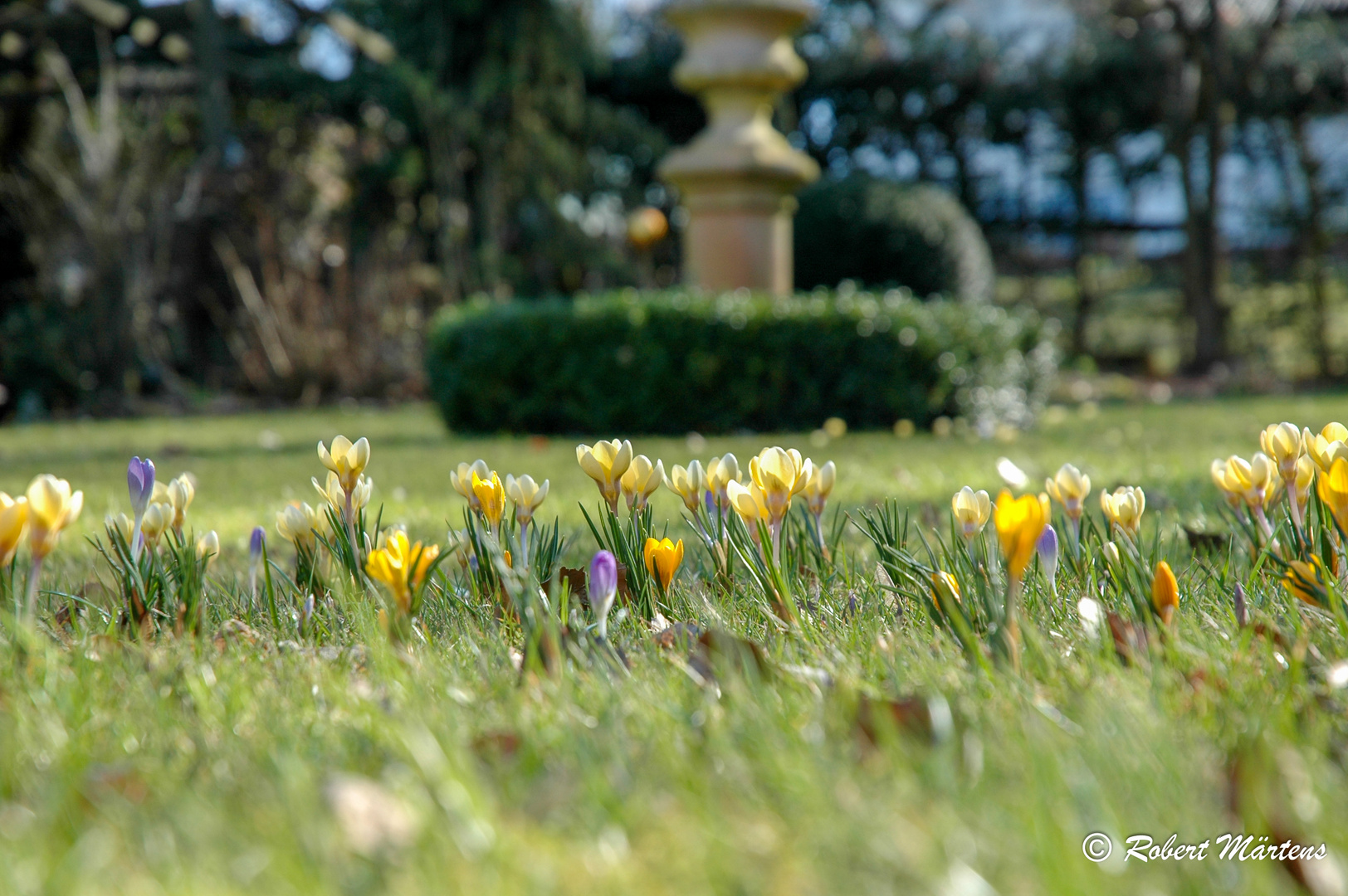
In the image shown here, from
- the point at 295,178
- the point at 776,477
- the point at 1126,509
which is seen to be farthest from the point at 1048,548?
the point at 295,178

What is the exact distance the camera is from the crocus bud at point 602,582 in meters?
1.32

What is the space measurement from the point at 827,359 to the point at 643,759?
18.7ft

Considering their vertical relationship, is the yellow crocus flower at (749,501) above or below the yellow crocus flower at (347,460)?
below

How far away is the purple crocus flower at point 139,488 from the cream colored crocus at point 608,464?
2.12 ft

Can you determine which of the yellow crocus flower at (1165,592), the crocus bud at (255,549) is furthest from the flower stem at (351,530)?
the yellow crocus flower at (1165,592)

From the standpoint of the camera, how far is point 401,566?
1.41 m

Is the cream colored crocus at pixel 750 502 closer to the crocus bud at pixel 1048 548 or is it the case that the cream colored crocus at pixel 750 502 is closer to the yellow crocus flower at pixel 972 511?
the yellow crocus flower at pixel 972 511

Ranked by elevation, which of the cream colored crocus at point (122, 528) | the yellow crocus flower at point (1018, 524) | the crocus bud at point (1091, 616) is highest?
the yellow crocus flower at point (1018, 524)

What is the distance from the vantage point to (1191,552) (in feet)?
6.55

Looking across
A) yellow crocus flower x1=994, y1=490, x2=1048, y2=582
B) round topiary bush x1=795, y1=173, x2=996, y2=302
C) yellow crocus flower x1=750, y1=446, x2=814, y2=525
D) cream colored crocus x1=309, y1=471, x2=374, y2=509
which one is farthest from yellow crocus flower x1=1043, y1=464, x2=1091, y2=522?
round topiary bush x1=795, y1=173, x2=996, y2=302

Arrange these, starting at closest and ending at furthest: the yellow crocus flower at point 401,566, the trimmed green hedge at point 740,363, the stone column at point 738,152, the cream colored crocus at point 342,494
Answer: the yellow crocus flower at point 401,566
the cream colored crocus at point 342,494
the trimmed green hedge at point 740,363
the stone column at point 738,152

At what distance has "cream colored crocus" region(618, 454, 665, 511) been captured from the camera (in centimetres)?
178

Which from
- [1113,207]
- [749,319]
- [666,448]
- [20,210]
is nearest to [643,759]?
[666,448]

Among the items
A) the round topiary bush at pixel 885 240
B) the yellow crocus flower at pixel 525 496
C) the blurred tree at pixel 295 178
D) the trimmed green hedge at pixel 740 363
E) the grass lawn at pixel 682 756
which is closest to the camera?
the grass lawn at pixel 682 756
